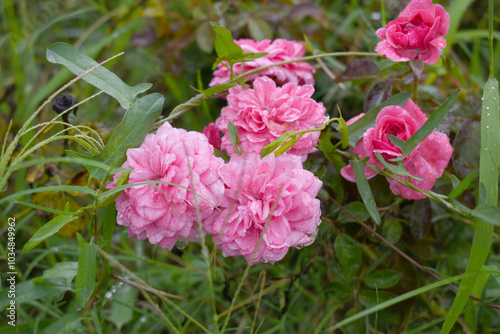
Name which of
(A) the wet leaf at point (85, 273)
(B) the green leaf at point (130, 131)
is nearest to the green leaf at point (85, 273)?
(A) the wet leaf at point (85, 273)

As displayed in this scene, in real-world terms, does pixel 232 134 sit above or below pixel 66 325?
above

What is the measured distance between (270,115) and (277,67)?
0.21m

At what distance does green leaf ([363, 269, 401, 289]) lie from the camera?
3.17 feet

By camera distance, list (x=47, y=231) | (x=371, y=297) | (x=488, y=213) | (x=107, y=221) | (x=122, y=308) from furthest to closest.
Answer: (x=122, y=308) → (x=371, y=297) → (x=107, y=221) → (x=47, y=231) → (x=488, y=213)

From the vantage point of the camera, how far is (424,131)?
0.75 m

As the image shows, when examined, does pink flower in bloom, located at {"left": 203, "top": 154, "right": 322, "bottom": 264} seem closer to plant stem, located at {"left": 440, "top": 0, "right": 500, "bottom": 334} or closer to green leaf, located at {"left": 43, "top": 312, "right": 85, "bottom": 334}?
plant stem, located at {"left": 440, "top": 0, "right": 500, "bottom": 334}

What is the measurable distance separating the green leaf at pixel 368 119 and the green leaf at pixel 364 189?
67 mm

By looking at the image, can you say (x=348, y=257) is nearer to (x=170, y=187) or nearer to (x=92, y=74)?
(x=170, y=187)

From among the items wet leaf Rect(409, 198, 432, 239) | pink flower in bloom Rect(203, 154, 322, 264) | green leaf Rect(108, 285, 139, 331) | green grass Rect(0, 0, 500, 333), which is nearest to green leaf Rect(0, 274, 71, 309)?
Answer: green grass Rect(0, 0, 500, 333)

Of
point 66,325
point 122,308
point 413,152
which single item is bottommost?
point 122,308

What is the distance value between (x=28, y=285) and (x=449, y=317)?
881mm

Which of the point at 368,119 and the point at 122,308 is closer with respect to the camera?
the point at 368,119

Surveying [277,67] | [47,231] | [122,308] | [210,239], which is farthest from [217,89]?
[122,308]

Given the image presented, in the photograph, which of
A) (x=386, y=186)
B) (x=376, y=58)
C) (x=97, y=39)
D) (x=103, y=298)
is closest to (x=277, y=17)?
(x=376, y=58)
